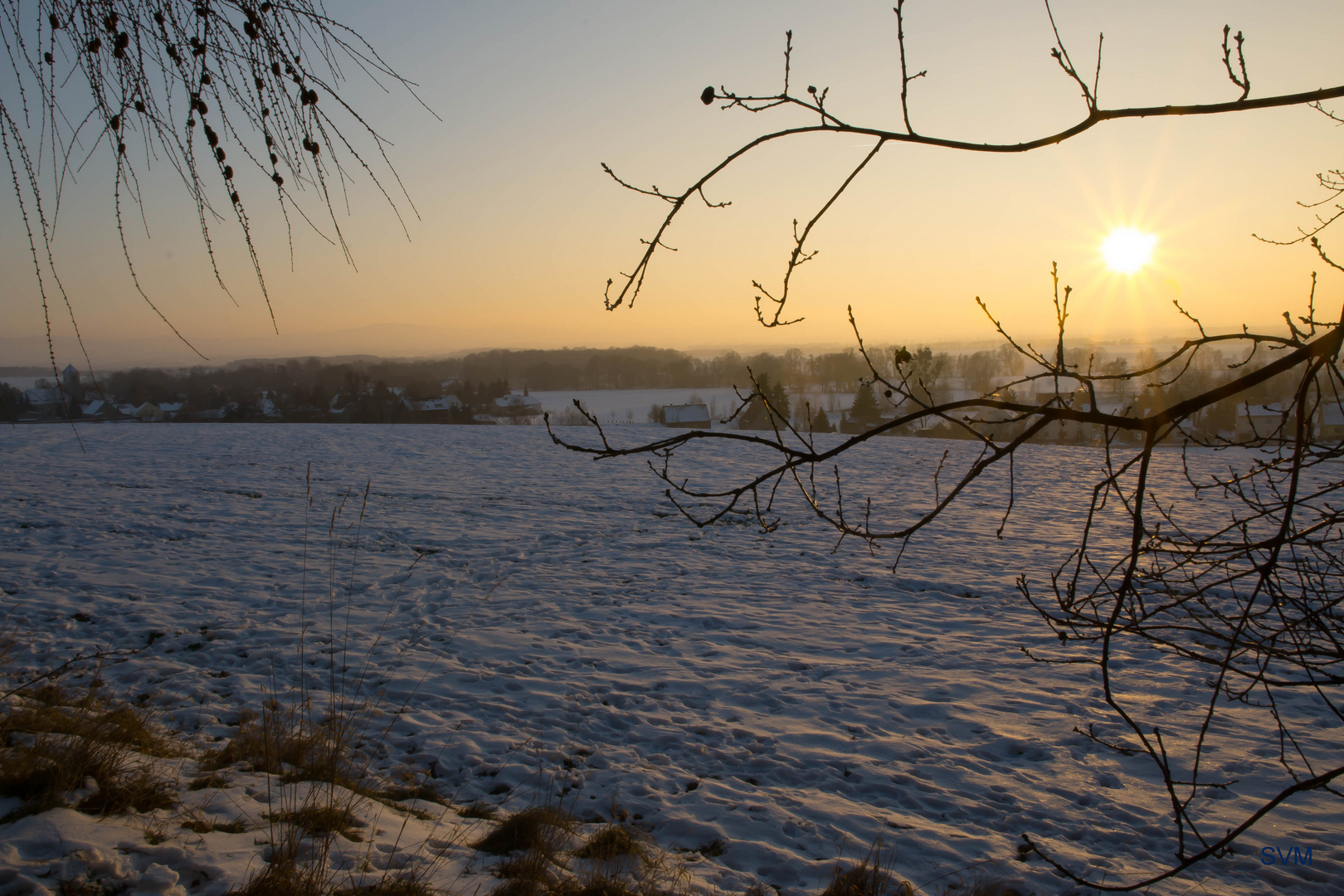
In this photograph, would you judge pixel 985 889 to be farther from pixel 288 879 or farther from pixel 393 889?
pixel 288 879

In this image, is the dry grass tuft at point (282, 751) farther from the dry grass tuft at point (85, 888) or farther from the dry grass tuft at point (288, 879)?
the dry grass tuft at point (85, 888)

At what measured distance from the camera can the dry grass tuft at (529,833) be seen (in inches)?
128

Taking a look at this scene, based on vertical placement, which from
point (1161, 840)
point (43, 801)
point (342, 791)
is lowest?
point (1161, 840)

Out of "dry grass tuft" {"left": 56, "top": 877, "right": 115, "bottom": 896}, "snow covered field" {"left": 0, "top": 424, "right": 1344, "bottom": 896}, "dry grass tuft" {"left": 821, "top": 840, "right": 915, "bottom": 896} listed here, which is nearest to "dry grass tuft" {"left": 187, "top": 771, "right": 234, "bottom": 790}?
"snow covered field" {"left": 0, "top": 424, "right": 1344, "bottom": 896}

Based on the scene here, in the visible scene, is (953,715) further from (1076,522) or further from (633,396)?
(633,396)

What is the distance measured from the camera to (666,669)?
5.80 m

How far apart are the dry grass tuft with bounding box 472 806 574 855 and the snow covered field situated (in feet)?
0.94

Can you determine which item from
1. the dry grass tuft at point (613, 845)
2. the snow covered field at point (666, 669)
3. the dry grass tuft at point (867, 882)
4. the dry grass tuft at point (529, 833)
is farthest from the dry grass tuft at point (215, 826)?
the dry grass tuft at point (867, 882)

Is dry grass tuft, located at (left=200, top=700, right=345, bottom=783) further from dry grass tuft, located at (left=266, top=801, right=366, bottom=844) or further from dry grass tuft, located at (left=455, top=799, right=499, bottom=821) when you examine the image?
dry grass tuft, located at (left=455, top=799, right=499, bottom=821)

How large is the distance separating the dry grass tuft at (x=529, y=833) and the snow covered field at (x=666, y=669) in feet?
0.94

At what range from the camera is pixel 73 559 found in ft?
26.2

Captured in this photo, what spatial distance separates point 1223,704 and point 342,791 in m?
5.95

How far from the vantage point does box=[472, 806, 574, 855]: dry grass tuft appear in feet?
10.7

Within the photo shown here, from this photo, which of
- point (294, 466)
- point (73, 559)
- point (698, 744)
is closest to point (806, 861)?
point (698, 744)
